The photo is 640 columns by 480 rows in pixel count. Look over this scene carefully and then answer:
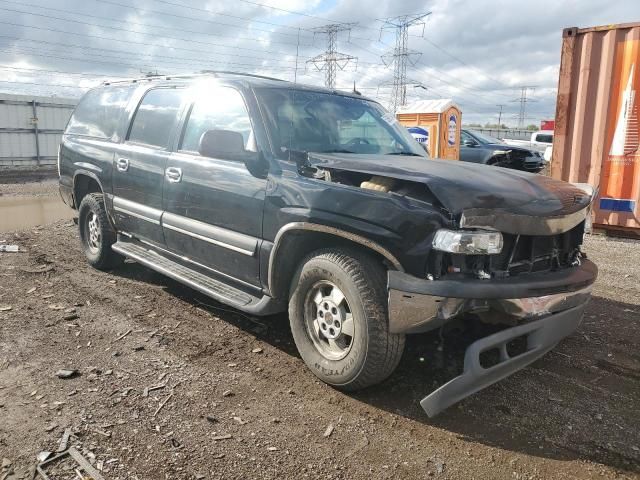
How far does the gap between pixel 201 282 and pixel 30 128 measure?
17617mm

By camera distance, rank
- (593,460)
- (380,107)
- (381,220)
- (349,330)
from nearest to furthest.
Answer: (593,460) → (381,220) → (349,330) → (380,107)

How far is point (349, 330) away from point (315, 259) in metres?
0.48

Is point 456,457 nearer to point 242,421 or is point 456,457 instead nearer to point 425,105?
point 242,421

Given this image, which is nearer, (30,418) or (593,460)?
(593,460)

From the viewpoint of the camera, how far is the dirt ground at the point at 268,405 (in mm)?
2559

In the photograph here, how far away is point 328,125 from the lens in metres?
4.04

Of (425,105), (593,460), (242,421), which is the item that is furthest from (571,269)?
(425,105)

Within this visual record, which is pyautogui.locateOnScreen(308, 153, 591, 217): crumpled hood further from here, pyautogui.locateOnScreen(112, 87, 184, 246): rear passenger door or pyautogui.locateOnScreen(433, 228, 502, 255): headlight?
pyautogui.locateOnScreen(112, 87, 184, 246): rear passenger door

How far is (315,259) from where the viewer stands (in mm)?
3191

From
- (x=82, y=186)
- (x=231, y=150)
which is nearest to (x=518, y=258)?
(x=231, y=150)

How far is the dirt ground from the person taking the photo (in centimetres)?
256

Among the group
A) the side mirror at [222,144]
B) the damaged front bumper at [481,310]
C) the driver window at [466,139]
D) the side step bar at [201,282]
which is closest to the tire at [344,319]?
the damaged front bumper at [481,310]

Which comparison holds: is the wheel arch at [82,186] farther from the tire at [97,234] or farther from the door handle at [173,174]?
the door handle at [173,174]

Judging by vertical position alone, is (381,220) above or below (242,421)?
above
